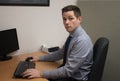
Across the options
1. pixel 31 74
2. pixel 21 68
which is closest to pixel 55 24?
pixel 21 68

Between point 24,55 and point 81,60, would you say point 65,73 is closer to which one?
point 81,60

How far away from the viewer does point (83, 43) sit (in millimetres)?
1747

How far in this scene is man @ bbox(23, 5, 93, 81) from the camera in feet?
5.65

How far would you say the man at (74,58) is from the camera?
172cm

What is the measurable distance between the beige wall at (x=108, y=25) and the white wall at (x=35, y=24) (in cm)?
39

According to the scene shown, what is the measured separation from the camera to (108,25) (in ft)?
8.33

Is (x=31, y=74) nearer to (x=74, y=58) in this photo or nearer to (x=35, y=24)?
(x=74, y=58)

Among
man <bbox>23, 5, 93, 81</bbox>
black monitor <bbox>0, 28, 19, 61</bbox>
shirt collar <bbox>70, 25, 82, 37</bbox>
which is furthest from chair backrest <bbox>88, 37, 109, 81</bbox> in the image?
black monitor <bbox>0, 28, 19, 61</bbox>

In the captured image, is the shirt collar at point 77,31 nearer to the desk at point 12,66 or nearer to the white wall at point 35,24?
the desk at point 12,66

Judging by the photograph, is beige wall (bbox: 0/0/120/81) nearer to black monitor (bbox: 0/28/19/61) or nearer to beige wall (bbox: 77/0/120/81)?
beige wall (bbox: 77/0/120/81)

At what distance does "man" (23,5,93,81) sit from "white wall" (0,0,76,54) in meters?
0.77

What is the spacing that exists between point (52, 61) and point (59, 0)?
101 centimetres

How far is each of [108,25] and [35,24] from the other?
1.01 m

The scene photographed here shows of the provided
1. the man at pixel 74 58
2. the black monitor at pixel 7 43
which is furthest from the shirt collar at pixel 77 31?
the black monitor at pixel 7 43
